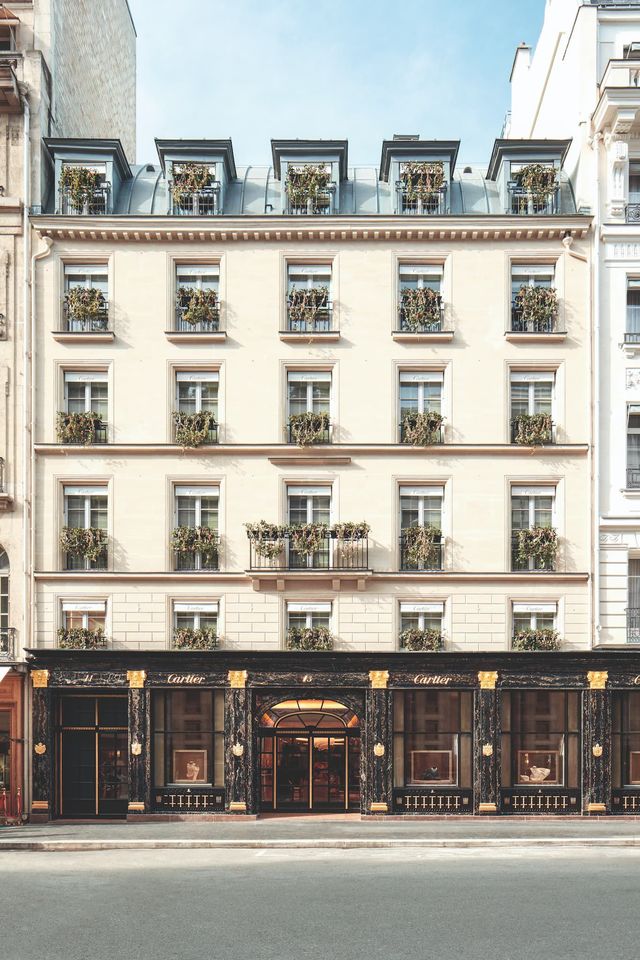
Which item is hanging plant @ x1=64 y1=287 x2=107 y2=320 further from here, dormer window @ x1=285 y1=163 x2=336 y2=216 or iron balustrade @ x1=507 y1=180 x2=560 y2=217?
iron balustrade @ x1=507 y1=180 x2=560 y2=217

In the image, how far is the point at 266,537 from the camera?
2780 cm

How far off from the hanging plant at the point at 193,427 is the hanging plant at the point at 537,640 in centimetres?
1134

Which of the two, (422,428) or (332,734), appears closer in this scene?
(332,734)

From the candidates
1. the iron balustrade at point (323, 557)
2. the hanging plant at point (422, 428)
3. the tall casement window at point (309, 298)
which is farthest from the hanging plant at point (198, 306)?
the iron balustrade at point (323, 557)

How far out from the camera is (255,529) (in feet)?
91.6

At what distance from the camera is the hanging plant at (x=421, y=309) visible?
1127 inches

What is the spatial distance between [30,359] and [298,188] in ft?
32.7

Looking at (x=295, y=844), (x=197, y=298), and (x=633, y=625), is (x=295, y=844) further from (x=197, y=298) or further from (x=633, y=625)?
(x=197, y=298)

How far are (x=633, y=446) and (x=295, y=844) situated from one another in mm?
15487

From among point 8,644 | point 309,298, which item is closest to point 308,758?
point 8,644

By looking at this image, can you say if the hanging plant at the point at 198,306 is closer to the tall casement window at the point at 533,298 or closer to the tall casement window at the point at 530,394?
the tall casement window at the point at 533,298

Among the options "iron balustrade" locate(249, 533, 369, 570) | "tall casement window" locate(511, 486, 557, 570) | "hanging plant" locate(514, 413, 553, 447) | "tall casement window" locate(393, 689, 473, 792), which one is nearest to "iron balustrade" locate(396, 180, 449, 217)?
"hanging plant" locate(514, 413, 553, 447)

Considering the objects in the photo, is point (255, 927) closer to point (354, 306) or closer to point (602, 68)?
point (354, 306)

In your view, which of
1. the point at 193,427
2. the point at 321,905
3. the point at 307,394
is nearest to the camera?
the point at 321,905
